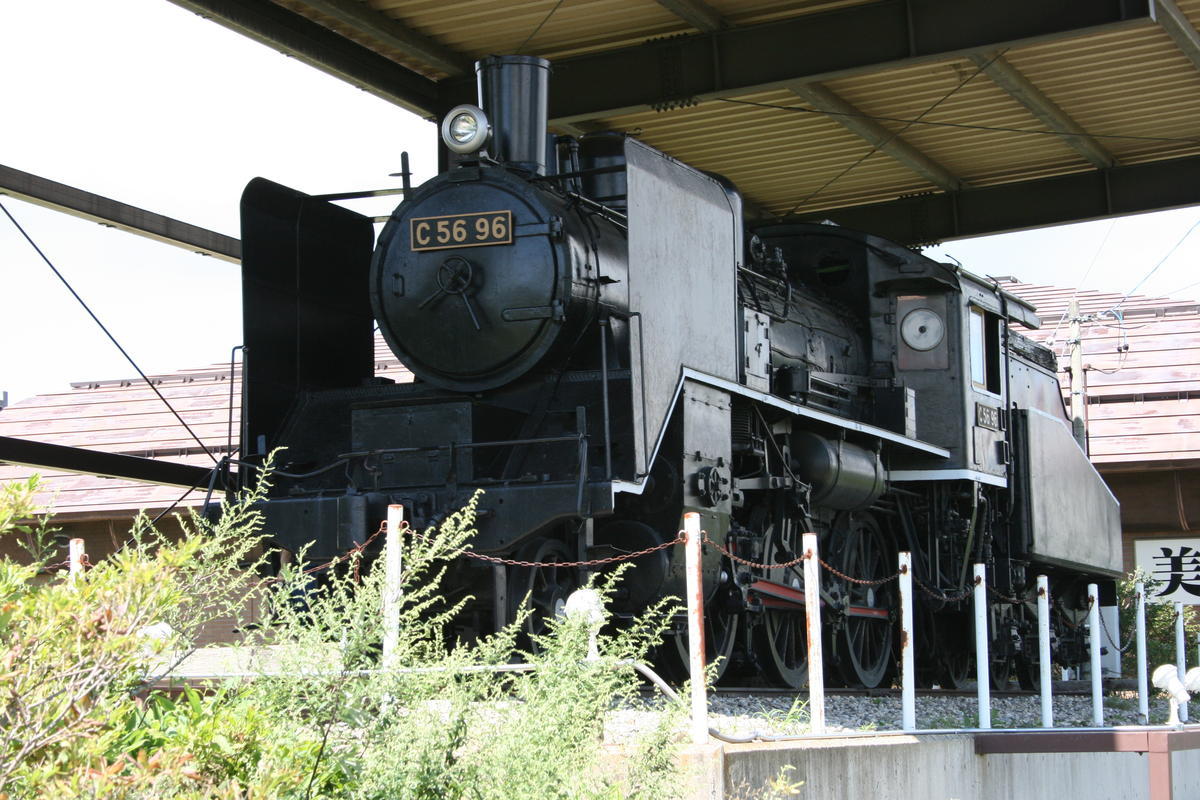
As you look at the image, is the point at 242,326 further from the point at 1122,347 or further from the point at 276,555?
the point at 1122,347

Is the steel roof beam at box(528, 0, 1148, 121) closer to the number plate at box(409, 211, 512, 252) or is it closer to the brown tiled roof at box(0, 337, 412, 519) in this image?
the number plate at box(409, 211, 512, 252)

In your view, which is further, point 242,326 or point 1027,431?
point 1027,431

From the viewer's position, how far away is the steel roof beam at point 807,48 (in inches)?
440

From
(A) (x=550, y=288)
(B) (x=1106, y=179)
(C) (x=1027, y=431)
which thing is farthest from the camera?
(B) (x=1106, y=179)

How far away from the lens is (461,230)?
8508 millimetres

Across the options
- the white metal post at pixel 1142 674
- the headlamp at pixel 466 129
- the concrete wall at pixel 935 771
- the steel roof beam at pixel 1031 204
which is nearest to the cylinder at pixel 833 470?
the concrete wall at pixel 935 771

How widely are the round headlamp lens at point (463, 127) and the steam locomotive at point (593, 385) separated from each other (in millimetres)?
12

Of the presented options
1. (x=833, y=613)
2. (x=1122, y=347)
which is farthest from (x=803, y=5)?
(x=1122, y=347)

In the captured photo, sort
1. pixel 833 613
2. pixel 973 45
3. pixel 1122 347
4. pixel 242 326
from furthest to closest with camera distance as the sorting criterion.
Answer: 1. pixel 1122 347
2. pixel 973 45
3. pixel 833 613
4. pixel 242 326

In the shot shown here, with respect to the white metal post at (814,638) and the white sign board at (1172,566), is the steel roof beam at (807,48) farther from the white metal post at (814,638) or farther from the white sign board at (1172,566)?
the white sign board at (1172,566)

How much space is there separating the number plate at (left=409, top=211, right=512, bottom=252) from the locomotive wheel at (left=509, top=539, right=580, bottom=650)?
1.75 m

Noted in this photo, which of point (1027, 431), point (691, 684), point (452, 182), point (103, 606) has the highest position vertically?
point (452, 182)

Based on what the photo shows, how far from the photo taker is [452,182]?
866 centimetres

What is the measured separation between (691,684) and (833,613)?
→ 17.2 feet
